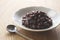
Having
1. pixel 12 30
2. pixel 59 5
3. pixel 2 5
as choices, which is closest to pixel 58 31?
pixel 12 30

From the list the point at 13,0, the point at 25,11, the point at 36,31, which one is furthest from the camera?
the point at 13,0

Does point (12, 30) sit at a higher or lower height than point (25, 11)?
lower

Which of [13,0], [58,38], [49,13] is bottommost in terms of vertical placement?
[58,38]

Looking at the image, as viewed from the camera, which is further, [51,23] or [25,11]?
Answer: [25,11]

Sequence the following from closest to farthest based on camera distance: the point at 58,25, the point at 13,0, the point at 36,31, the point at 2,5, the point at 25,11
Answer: the point at 36,31, the point at 58,25, the point at 25,11, the point at 2,5, the point at 13,0

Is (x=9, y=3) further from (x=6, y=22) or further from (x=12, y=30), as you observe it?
(x=12, y=30)

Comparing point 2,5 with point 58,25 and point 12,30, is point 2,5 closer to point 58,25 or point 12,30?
point 12,30

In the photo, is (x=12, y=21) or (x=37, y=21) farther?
(x=12, y=21)
